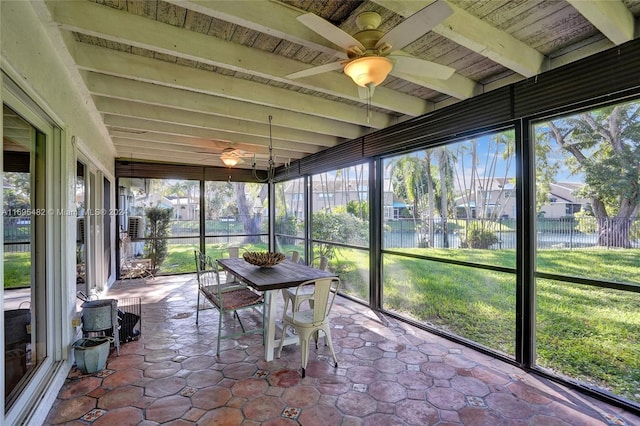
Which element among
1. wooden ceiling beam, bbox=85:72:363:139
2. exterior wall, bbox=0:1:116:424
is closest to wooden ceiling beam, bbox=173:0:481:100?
exterior wall, bbox=0:1:116:424

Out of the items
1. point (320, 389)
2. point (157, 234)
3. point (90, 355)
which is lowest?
point (320, 389)

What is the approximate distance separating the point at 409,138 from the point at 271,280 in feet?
7.79

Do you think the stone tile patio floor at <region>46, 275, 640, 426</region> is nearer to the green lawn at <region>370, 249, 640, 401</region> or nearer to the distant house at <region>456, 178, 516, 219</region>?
the green lawn at <region>370, 249, 640, 401</region>

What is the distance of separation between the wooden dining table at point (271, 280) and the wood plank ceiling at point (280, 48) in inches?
69.9

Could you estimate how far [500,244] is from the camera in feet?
10.5

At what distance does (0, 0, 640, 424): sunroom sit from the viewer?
1.93 metres

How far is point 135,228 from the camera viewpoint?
261 inches

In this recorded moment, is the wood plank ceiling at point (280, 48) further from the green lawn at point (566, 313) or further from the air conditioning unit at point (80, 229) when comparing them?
the green lawn at point (566, 313)

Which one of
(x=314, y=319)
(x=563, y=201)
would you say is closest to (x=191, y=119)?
(x=314, y=319)

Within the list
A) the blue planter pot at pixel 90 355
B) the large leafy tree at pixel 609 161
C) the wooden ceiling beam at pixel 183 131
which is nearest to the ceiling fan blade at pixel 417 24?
the large leafy tree at pixel 609 161

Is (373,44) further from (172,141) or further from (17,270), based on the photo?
(172,141)

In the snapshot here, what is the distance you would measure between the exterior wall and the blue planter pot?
0.27ft

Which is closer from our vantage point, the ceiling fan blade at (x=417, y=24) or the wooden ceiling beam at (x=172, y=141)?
the ceiling fan blade at (x=417, y=24)

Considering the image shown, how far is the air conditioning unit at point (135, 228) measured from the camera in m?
6.59
